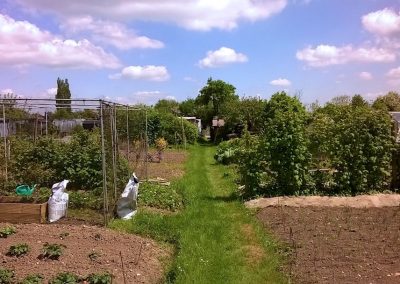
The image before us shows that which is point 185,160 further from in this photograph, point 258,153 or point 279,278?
point 279,278

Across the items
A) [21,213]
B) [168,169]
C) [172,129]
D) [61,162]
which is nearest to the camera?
[21,213]

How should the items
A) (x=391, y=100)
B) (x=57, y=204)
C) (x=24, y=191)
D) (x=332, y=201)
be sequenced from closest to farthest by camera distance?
(x=57, y=204) < (x=24, y=191) < (x=332, y=201) < (x=391, y=100)

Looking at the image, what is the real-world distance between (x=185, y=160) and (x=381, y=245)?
1718 centimetres

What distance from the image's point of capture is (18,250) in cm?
672

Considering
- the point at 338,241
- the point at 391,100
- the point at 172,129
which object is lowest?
the point at 338,241

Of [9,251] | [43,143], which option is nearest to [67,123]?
[43,143]

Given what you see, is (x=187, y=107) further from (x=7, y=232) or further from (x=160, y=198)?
(x=7, y=232)

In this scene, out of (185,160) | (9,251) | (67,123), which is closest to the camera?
(9,251)

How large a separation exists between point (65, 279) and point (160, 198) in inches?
234

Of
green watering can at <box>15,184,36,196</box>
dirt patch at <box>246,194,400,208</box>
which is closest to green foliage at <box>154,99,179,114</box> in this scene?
dirt patch at <box>246,194,400,208</box>

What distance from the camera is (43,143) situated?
1292cm

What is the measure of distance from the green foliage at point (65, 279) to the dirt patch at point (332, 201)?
6054 millimetres

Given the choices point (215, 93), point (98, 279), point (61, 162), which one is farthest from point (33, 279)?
point (215, 93)

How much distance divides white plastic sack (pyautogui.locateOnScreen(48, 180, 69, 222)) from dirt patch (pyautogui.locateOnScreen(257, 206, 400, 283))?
3.94 m
